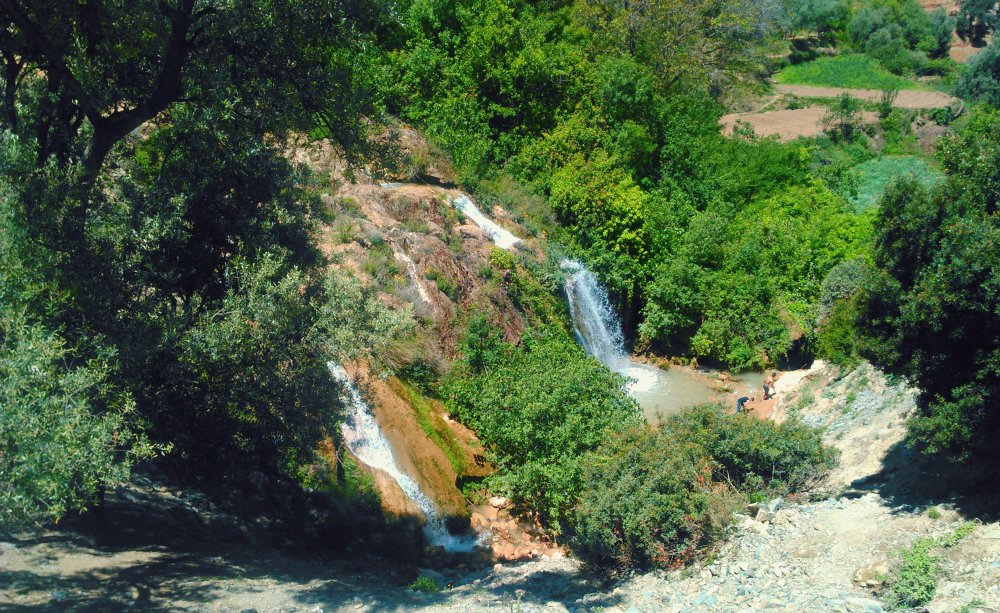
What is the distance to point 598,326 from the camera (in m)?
24.0

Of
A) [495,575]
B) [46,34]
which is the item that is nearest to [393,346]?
[495,575]

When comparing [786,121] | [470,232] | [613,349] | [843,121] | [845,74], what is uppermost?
[845,74]

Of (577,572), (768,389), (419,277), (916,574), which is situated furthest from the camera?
(768,389)

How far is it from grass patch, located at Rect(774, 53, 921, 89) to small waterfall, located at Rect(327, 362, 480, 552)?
46.6 metres

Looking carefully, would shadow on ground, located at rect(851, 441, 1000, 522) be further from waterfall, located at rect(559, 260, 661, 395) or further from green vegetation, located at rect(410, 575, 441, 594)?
waterfall, located at rect(559, 260, 661, 395)

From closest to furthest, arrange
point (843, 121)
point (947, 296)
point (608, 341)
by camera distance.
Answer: point (947, 296), point (608, 341), point (843, 121)

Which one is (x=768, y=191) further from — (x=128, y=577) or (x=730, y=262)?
(x=128, y=577)

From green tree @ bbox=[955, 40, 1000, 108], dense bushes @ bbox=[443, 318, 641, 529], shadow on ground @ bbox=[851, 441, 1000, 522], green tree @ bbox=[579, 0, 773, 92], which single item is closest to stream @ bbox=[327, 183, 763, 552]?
dense bushes @ bbox=[443, 318, 641, 529]

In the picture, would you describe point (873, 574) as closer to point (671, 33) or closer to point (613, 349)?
point (613, 349)

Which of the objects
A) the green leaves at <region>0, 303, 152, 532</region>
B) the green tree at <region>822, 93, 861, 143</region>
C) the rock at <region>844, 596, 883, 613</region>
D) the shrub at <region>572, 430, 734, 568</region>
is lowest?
the rock at <region>844, 596, 883, 613</region>

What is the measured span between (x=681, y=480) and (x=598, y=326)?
1198cm

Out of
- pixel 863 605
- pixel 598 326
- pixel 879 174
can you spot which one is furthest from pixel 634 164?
pixel 863 605

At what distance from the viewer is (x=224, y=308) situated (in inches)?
402

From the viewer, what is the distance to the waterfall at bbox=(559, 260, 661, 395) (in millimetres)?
23094
